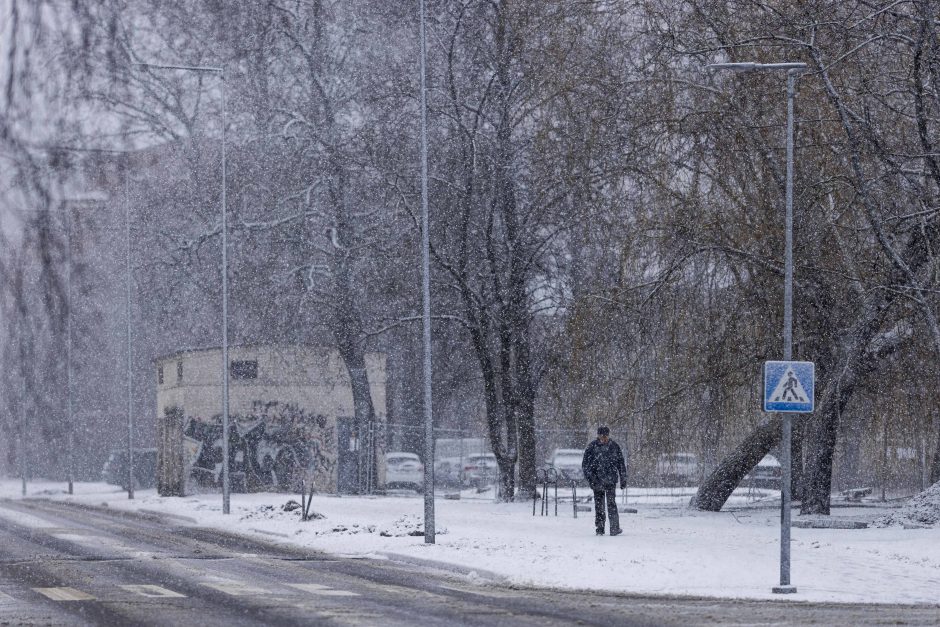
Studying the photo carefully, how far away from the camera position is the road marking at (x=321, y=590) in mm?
15484

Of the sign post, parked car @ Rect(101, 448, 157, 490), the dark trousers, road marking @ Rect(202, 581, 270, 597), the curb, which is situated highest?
the sign post

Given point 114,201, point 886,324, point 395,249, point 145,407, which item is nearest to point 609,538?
point 886,324

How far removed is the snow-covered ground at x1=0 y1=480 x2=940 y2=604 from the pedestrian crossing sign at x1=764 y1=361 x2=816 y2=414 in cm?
205

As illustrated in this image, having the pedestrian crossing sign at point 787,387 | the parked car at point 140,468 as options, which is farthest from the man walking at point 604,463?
the parked car at point 140,468

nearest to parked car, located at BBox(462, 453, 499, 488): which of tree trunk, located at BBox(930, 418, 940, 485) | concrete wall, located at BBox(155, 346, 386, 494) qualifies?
concrete wall, located at BBox(155, 346, 386, 494)

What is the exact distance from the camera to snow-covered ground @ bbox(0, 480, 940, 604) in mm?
16859

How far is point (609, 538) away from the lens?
73.7ft

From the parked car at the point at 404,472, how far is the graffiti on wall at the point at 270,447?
4.55 metres

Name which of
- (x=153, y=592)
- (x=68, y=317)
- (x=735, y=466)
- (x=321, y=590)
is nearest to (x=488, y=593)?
(x=321, y=590)

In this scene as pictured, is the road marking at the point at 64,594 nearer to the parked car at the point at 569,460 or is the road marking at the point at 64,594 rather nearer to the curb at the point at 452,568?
the curb at the point at 452,568

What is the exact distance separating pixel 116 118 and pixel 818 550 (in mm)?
15458

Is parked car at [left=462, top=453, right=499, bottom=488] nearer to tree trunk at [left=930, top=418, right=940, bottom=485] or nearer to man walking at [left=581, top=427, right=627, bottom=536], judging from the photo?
tree trunk at [left=930, top=418, right=940, bottom=485]

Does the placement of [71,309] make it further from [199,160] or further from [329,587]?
[199,160]

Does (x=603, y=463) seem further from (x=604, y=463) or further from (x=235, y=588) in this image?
(x=235, y=588)
